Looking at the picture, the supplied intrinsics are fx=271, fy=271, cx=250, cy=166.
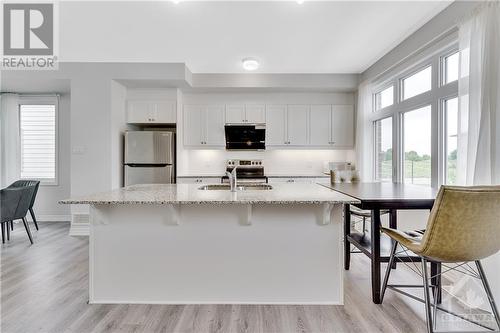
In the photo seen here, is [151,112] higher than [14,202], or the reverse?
[151,112]

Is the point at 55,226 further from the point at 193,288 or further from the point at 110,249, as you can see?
the point at 193,288

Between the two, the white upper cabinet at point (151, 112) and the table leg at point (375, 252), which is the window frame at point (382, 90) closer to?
the table leg at point (375, 252)

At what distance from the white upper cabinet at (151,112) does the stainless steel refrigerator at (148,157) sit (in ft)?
1.09

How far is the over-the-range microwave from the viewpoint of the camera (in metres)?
4.85

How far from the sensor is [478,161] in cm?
205

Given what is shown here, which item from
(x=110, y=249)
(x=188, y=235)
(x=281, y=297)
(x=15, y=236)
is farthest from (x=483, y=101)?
(x=15, y=236)

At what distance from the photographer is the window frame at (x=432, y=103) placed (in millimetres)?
2803

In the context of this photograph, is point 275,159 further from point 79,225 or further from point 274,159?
point 79,225

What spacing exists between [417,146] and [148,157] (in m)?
3.84

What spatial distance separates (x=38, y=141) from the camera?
16.9ft

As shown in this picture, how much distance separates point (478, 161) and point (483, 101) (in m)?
0.45

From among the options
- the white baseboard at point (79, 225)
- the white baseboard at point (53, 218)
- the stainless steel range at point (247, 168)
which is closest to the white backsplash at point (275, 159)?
the stainless steel range at point (247, 168)

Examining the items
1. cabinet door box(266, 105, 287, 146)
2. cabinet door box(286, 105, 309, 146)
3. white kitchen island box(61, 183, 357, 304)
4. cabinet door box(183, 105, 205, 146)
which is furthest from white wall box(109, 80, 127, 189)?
cabinet door box(286, 105, 309, 146)

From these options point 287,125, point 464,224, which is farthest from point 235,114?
point 464,224
